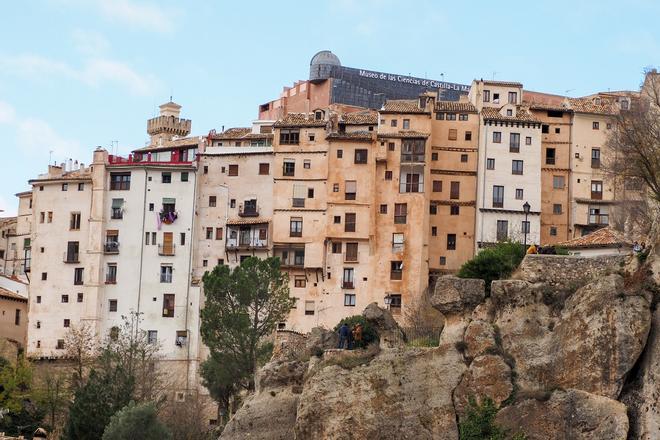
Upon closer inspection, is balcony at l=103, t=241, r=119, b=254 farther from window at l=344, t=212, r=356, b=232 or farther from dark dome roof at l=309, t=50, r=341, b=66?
dark dome roof at l=309, t=50, r=341, b=66

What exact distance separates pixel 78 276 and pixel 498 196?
2867 cm

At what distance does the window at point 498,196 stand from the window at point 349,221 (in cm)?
948

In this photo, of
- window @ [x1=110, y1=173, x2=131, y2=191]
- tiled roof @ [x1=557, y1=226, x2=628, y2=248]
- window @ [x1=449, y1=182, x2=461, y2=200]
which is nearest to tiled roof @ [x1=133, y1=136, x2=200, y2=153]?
window @ [x1=110, y1=173, x2=131, y2=191]

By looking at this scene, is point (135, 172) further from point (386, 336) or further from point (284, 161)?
point (386, 336)

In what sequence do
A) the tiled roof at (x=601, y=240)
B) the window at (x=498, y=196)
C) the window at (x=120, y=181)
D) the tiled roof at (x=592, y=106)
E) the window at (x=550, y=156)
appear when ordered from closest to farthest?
the tiled roof at (x=601, y=240) < the window at (x=498, y=196) < the window at (x=120, y=181) < the window at (x=550, y=156) < the tiled roof at (x=592, y=106)

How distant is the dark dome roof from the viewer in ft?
424

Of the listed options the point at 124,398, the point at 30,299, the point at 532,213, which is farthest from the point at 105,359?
the point at 532,213

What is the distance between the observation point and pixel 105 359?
260ft

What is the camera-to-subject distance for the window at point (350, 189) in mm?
100000

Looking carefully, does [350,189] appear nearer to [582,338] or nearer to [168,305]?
[168,305]

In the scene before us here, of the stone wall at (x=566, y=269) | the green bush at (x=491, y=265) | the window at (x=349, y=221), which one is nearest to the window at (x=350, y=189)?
the window at (x=349, y=221)

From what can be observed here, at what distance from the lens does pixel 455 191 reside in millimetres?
101812

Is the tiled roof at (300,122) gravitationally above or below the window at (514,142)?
above

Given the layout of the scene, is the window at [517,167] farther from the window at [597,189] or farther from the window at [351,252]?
the window at [351,252]
